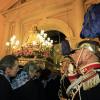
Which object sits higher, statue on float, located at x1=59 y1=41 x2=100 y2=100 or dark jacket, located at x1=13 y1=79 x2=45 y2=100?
statue on float, located at x1=59 y1=41 x2=100 y2=100

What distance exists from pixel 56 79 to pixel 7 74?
1260 millimetres

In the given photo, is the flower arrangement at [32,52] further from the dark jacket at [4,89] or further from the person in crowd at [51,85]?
the dark jacket at [4,89]

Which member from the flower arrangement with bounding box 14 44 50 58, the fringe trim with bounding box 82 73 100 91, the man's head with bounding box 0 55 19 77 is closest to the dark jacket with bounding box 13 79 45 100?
the man's head with bounding box 0 55 19 77

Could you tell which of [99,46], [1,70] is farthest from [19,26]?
[99,46]

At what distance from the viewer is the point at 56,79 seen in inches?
168

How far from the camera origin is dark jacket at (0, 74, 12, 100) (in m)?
3.02

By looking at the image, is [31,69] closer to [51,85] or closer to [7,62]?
[51,85]

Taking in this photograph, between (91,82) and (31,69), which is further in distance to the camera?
(31,69)

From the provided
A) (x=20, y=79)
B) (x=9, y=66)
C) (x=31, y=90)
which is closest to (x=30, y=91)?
(x=31, y=90)

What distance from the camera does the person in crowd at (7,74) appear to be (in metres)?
3.04

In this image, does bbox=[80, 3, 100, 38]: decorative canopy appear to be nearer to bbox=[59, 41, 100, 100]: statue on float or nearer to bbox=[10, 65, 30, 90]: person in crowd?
bbox=[59, 41, 100, 100]: statue on float

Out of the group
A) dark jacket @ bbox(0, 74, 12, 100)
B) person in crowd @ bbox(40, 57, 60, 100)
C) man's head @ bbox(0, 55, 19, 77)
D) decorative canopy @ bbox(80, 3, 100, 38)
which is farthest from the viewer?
person in crowd @ bbox(40, 57, 60, 100)

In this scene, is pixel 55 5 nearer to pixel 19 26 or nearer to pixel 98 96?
pixel 19 26

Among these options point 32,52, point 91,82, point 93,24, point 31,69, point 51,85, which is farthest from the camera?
point 32,52
